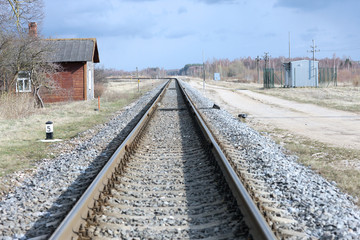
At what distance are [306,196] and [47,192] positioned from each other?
342 centimetres

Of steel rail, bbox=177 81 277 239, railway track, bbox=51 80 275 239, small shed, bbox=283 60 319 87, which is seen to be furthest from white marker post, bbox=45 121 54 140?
small shed, bbox=283 60 319 87

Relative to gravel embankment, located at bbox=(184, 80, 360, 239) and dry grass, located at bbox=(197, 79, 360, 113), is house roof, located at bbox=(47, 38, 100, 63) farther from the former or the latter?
gravel embankment, located at bbox=(184, 80, 360, 239)

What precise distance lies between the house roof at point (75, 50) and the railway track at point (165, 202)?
2114 cm

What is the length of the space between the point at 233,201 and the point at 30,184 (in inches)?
126

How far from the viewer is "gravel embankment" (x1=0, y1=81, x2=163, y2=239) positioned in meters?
4.21

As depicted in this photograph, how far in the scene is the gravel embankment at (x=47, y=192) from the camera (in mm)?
4212

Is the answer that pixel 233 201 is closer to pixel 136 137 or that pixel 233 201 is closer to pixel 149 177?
pixel 149 177

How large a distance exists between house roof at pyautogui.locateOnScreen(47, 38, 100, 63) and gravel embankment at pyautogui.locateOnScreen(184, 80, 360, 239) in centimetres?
2158

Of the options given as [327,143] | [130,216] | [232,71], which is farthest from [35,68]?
[232,71]

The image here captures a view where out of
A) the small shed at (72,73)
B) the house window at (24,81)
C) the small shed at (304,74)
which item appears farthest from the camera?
the small shed at (304,74)

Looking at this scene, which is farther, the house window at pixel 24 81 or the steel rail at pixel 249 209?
the house window at pixel 24 81

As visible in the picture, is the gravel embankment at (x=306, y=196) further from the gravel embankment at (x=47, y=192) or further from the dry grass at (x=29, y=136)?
the dry grass at (x=29, y=136)

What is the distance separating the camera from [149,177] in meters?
6.23

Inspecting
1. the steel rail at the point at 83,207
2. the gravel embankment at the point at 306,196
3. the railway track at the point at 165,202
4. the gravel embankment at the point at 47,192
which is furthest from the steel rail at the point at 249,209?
the gravel embankment at the point at 47,192
